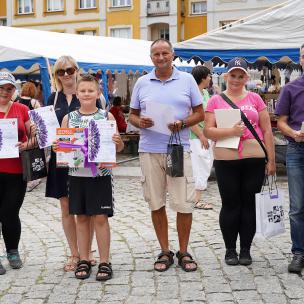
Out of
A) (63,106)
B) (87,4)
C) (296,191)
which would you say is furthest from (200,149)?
(87,4)

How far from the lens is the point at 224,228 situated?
198 inches

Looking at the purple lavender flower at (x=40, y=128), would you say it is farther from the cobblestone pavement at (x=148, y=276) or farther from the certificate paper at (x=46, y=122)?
the cobblestone pavement at (x=148, y=276)

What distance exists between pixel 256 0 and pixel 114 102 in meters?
25.0

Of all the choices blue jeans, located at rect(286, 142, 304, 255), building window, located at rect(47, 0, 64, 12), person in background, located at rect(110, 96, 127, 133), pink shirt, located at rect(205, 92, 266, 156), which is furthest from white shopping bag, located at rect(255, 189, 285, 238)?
building window, located at rect(47, 0, 64, 12)

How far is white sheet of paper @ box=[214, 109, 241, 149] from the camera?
4.68 meters

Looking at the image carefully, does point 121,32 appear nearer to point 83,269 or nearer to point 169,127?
point 169,127

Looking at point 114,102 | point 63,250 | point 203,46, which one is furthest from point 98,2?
point 63,250

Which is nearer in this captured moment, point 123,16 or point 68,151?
point 68,151

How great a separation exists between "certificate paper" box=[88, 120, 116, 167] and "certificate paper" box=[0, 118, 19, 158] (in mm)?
718

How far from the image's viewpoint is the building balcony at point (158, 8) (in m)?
41.4

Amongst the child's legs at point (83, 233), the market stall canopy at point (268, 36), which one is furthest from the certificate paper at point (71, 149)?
the market stall canopy at point (268, 36)

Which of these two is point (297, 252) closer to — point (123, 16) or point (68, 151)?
point (68, 151)

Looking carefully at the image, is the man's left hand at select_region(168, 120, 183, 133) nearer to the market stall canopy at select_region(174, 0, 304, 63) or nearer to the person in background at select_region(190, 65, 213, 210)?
the person in background at select_region(190, 65, 213, 210)

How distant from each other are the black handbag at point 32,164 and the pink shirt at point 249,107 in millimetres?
1478
